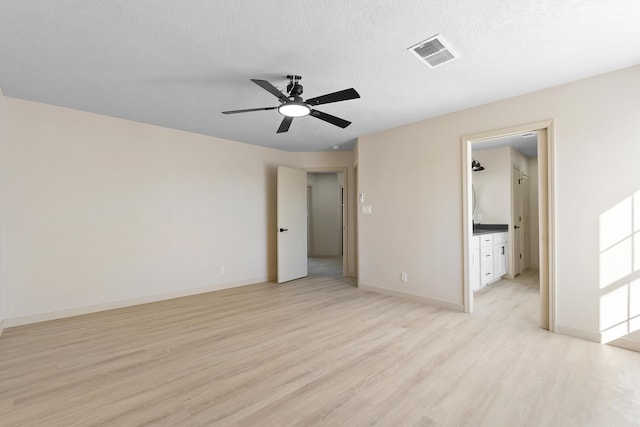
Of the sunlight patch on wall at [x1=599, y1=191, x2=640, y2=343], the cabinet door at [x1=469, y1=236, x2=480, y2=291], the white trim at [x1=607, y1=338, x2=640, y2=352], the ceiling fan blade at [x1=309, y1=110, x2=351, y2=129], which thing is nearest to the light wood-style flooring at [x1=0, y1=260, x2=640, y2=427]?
the white trim at [x1=607, y1=338, x2=640, y2=352]

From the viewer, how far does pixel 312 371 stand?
218 centimetres

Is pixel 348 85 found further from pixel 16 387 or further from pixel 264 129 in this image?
pixel 16 387

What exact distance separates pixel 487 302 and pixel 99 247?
520cm

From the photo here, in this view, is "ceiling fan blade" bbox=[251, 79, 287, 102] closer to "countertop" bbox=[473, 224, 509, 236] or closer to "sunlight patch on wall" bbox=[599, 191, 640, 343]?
"sunlight patch on wall" bbox=[599, 191, 640, 343]

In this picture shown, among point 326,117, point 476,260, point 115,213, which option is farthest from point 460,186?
point 115,213

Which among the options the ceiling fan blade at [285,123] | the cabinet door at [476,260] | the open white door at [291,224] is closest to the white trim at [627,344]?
the cabinet door at [476,260]

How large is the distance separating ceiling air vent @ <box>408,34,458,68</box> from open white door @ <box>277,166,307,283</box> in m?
3.33

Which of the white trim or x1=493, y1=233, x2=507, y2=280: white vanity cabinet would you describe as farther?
x1=493, y1=233, x2=507, y2=280: white vanity cabinet

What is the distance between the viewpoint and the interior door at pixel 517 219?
5297mm

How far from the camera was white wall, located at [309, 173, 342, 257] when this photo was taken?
8.64m

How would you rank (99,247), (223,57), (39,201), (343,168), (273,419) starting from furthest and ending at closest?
(343,168) < (99,247) < (39,201) < (223,57) < (273,419)

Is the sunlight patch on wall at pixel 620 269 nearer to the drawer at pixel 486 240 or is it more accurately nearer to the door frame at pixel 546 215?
the door frame at pixel 546 215

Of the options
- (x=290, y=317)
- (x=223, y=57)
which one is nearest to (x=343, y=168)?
(x=290, y=317)

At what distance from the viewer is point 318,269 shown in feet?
21.4
